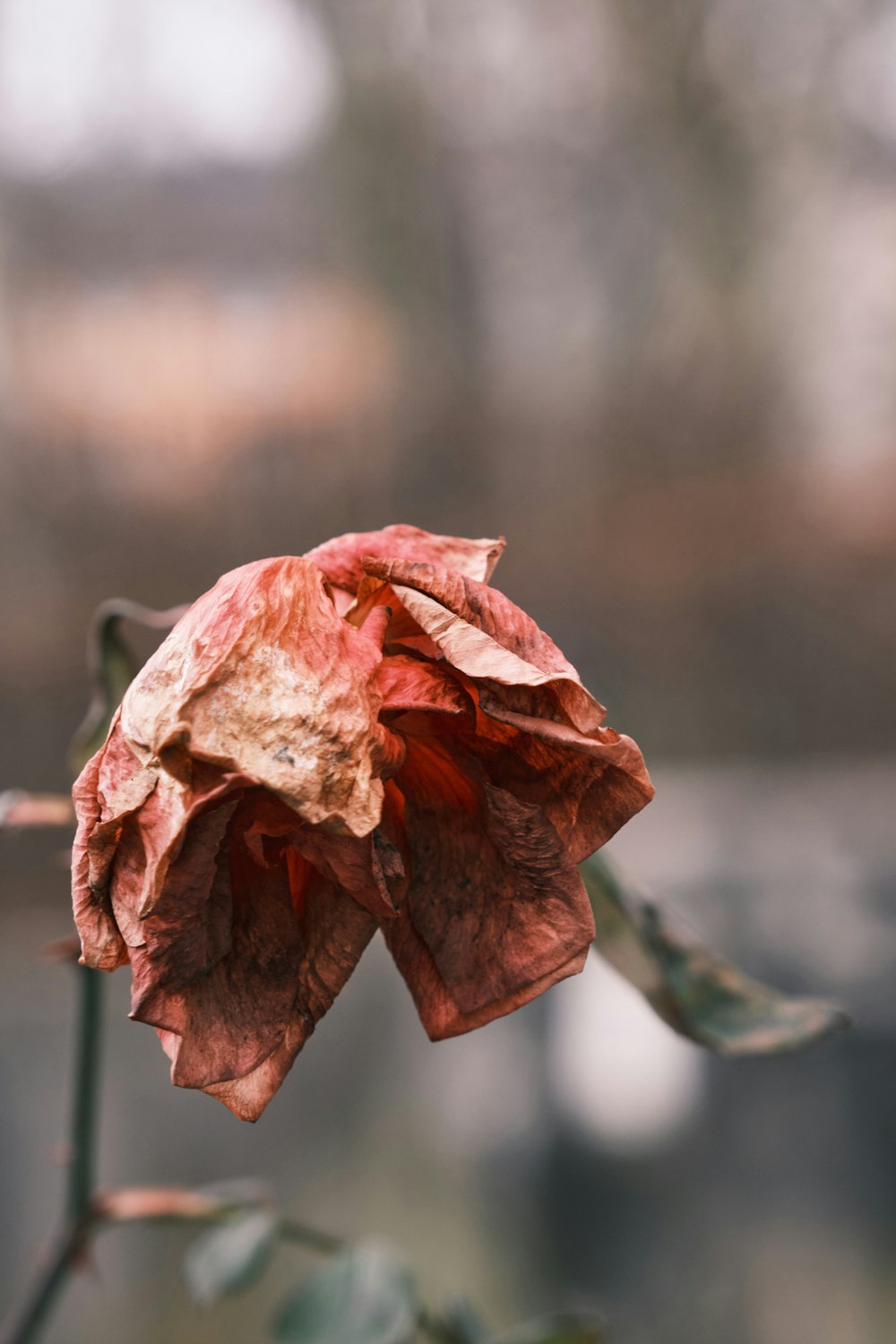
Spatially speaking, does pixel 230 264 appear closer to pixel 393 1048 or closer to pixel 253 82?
pixel 253 82

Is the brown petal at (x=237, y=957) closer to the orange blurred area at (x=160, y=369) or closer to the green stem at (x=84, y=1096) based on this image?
the green stem at (x=84, y=1096)

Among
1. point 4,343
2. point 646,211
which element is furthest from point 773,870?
point 4,343

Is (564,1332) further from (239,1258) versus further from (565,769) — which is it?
(565,769)

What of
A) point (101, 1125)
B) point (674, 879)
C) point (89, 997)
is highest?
point (89, 997)

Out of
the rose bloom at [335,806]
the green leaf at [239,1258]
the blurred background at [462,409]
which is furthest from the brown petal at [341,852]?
the blurred background at [462,409]

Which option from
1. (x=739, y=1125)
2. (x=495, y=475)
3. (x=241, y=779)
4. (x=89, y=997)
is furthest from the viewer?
(x=495, y=475)

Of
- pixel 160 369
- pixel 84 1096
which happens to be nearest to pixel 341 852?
pixel 84 1096

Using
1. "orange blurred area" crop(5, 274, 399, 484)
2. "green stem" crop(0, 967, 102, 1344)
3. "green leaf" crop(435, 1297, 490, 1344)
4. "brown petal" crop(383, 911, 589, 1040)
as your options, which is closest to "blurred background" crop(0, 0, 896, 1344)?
"orange blurred area" crop(5, 274, 399, 484)
